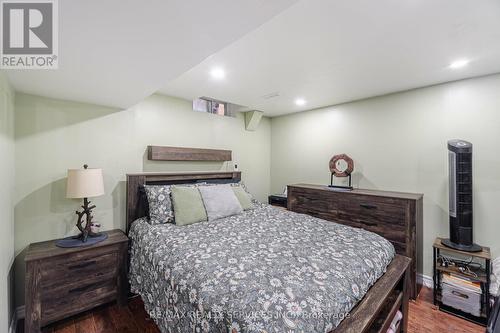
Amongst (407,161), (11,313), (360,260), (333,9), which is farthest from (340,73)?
(11,313)

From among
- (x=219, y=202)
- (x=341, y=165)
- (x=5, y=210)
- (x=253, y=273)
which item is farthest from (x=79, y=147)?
(x=341, y=165)

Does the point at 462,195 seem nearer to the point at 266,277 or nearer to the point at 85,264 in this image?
the point at 266,277

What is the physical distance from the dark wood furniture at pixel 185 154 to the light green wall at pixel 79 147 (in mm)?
107

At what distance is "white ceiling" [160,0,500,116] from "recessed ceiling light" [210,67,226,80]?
0.05 m

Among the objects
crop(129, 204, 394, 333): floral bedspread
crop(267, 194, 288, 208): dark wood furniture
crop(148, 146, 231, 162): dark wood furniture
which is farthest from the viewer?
crop(267, 194, 288, 208): dark wood furniture

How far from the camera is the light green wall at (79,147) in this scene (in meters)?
2.03

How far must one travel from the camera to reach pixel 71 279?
6.31ft

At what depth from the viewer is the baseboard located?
254 centimetres

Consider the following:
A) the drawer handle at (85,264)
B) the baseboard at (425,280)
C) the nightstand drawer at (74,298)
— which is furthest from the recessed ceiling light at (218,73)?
the baseboard at (425,280)

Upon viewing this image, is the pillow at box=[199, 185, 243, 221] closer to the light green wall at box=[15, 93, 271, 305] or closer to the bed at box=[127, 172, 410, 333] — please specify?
the bed at box=[127, 172, 410, 333]

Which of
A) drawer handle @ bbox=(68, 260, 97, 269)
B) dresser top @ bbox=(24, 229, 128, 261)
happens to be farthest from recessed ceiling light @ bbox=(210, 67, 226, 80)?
drawer handle @ bbox=(68, 260, 97, 269)

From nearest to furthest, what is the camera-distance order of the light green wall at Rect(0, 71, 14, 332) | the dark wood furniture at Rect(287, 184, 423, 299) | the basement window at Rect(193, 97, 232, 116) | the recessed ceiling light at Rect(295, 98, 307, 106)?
the light green wall at Rect(0, 71, 14, 332) → the dark wood furniture at Rect(287, 184, 423, 299) → the recessed ceiling light at Rect(295, 98, 307, 106) → the basement window at Rect(193, 97, 232, 116)

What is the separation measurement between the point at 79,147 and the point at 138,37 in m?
1.77

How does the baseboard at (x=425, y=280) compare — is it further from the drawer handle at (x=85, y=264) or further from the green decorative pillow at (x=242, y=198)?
the drawer handle at (x=85, y=264)
